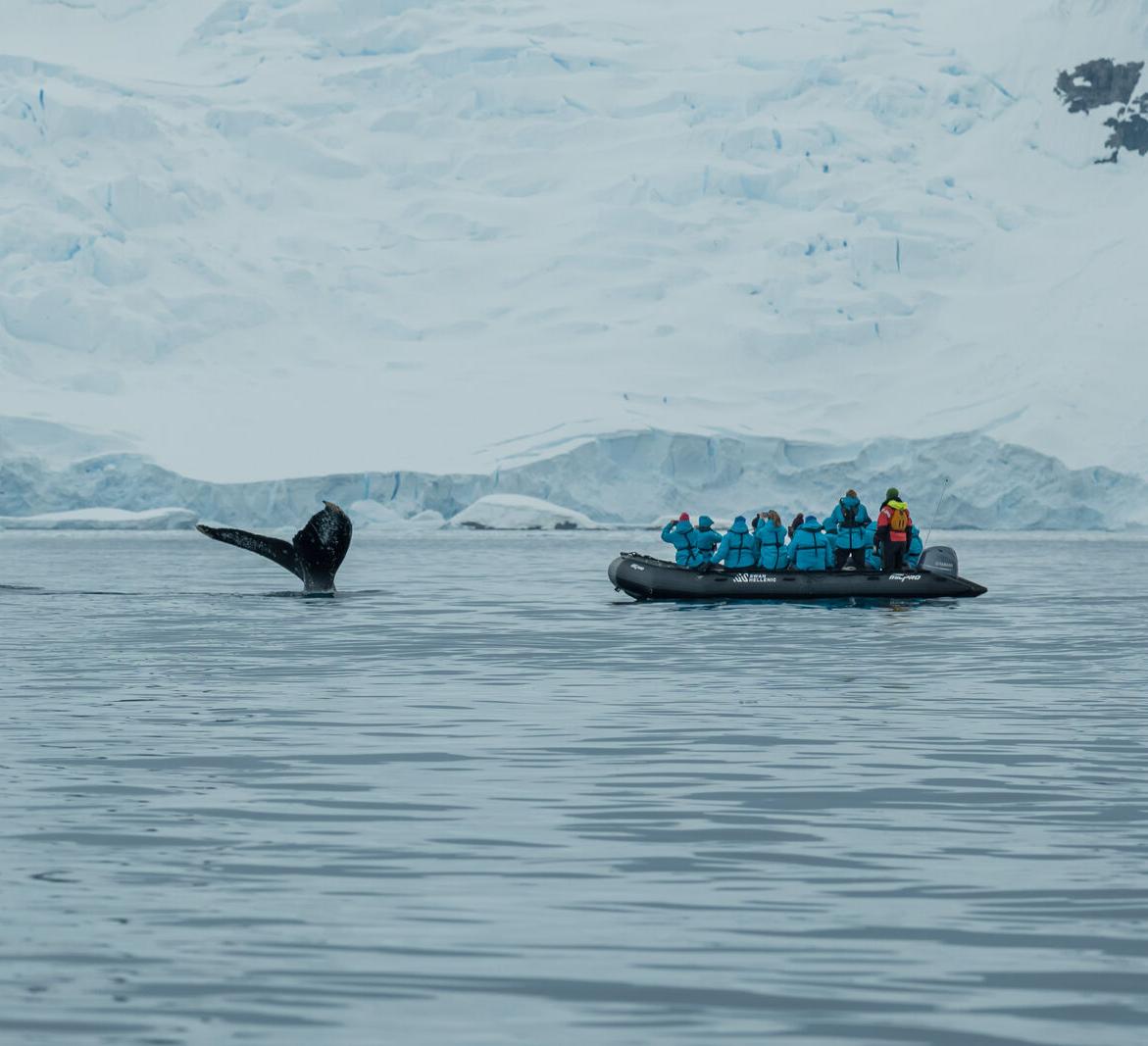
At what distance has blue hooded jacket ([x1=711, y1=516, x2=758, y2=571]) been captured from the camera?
92.8 feet

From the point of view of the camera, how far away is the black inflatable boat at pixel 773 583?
2817 cm

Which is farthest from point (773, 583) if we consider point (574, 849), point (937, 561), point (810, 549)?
point (574, 849)

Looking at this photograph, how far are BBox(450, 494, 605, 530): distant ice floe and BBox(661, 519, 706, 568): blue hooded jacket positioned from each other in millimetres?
41404

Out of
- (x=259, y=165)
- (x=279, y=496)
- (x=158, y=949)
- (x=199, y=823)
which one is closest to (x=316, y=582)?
(x=199, y=823)

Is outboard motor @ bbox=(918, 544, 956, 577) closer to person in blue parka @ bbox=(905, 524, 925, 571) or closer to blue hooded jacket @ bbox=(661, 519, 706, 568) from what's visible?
person in blue parka @ bbox=(905, 524, 925, 571)

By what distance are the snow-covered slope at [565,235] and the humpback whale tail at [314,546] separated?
41.4m

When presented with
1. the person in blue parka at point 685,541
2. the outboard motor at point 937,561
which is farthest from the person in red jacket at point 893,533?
the person in blue parka at point 685,541

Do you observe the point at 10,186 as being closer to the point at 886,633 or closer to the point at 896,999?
the point at 886,633

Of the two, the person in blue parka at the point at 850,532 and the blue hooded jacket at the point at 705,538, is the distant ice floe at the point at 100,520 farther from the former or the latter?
the person in blue parka at the point at 850,532

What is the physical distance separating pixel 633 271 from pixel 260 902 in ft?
278

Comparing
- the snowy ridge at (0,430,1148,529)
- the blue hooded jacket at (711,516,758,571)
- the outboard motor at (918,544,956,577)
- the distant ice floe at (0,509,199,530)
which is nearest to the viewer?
the blue hooded jacket at (711,516,758,571)

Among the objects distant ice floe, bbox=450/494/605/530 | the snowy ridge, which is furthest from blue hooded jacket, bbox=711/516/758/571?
the snowy ridge

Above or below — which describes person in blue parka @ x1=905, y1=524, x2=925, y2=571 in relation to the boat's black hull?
above

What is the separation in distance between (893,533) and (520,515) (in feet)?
140
